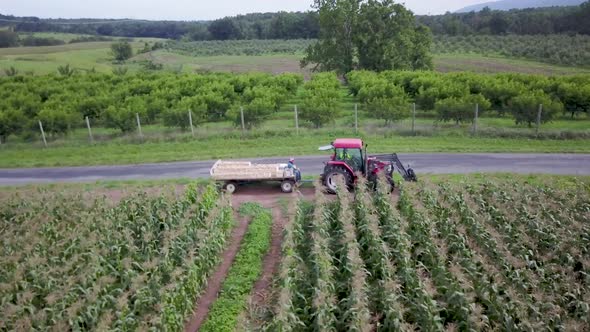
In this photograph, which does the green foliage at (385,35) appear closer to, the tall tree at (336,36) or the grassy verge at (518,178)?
the tall tree at (336,36)

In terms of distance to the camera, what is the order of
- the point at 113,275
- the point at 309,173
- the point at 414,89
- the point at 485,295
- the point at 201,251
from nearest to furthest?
1. the point at 485,295
2. the point at 113,275
3. the point at 201,251
4. the point at 309,173
5. the point at 414,89

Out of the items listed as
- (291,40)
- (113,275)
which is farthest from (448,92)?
(291,40)

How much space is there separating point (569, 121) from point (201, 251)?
25.4 m

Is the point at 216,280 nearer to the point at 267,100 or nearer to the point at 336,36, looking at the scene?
the point at 267,100

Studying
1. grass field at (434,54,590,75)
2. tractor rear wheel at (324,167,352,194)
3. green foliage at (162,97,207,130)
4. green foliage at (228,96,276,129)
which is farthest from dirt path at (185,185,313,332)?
grass field at (434,54,590,75)

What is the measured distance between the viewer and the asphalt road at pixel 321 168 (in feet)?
65.7

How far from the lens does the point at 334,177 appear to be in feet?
54.0

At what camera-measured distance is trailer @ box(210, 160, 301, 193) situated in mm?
17516

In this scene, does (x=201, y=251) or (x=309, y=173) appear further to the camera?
(x=309, y=173)

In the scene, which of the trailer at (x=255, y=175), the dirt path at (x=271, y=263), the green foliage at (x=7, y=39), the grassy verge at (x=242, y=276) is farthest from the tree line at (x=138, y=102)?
the green foliage at (x=7, y=39)

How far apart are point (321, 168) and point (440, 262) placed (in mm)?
10153

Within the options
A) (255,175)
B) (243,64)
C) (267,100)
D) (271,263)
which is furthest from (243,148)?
(243,64)

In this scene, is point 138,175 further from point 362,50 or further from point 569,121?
point 362,50

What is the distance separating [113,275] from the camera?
11398mm
